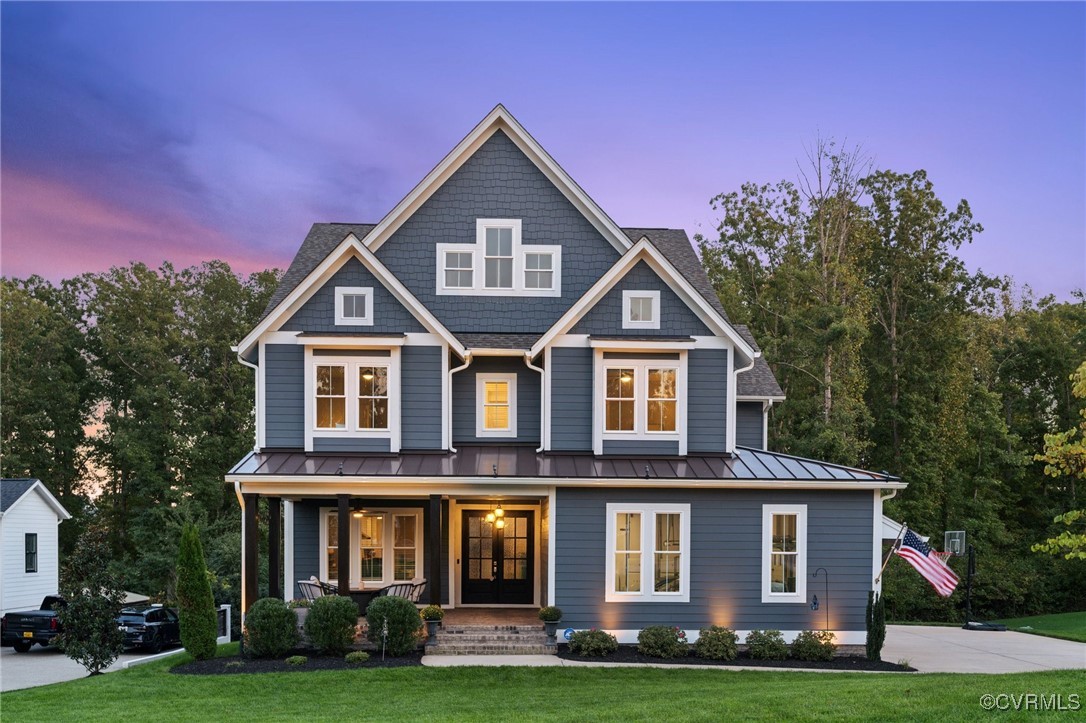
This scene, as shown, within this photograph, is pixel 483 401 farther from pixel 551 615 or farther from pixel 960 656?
Result: pixel 960 656

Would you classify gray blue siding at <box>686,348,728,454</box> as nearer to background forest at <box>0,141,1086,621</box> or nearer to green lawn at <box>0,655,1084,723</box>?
green lawn at <box>0,655,1084,723</box>

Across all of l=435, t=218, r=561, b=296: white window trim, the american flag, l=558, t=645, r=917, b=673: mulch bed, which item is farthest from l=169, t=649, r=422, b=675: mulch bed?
the american flag

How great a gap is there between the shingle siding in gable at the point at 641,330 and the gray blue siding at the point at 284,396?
6386mm

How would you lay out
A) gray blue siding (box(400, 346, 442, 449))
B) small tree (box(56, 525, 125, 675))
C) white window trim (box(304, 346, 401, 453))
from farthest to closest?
gray blue siding (box(400, 346, 442, 449)), white window trim (box(304, 346, 401, 453)), small tree (box(56, 525, 125, 675))

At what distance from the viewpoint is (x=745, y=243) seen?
123 ft

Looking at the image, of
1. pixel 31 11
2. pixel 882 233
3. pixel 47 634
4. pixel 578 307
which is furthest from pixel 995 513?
pixel 31 11

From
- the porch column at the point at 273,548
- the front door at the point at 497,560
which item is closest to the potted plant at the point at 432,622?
the porch column at the point at 273,548

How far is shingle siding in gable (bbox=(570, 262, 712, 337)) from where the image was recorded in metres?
18.0

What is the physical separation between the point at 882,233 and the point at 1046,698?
2967 cm

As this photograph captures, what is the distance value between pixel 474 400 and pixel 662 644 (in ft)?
23.0

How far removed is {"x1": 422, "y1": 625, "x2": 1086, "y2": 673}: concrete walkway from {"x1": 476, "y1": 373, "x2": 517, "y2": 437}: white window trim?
5.34m

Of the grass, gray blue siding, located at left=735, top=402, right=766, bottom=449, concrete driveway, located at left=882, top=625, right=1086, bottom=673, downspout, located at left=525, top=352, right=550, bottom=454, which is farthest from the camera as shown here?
gray blue siding, located at left=735, top=402, right=766, bottom=449

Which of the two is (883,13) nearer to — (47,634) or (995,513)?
(995,513)

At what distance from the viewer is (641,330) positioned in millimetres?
18016
